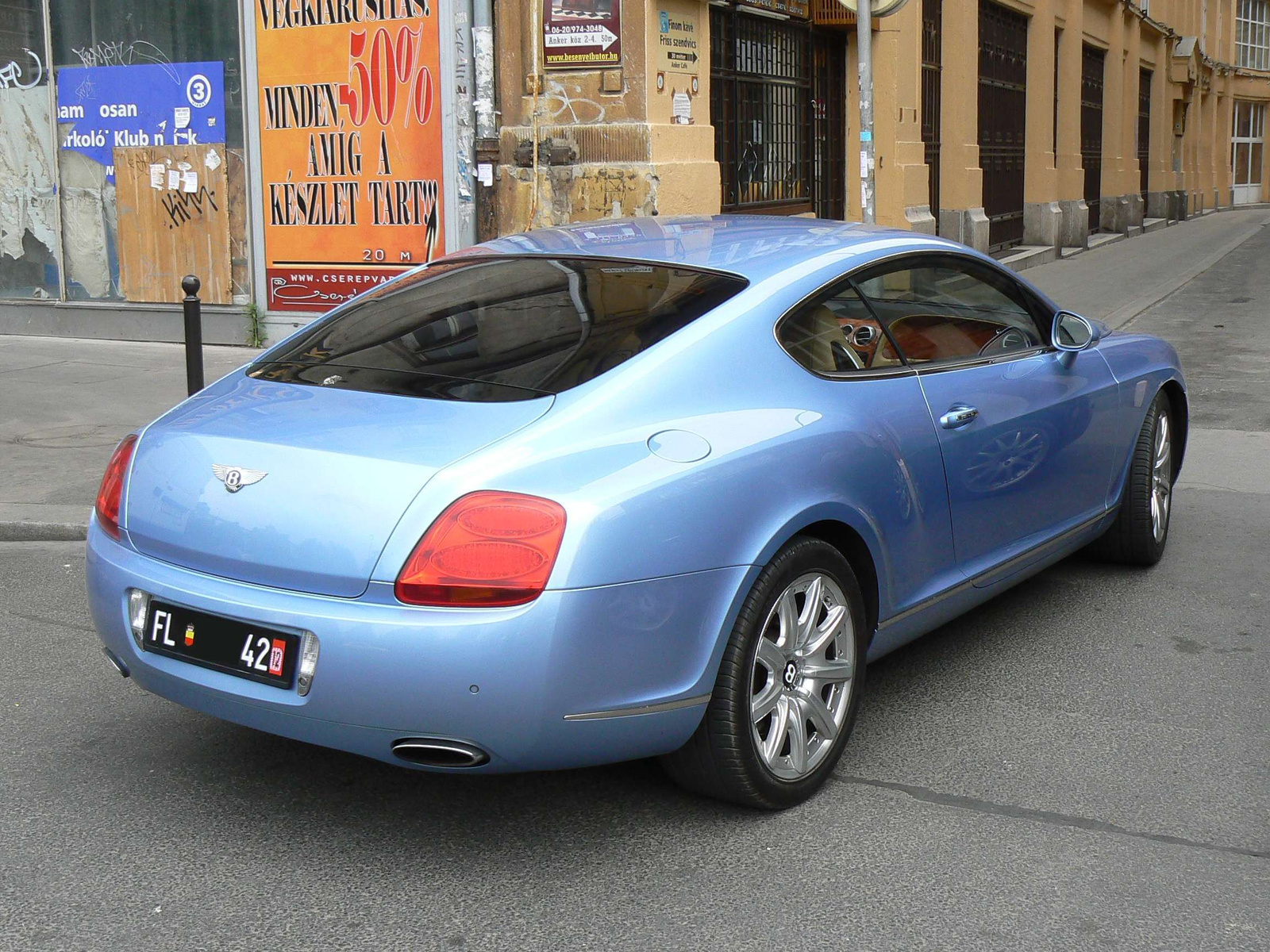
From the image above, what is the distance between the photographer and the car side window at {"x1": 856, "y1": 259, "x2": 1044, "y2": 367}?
4.43 m

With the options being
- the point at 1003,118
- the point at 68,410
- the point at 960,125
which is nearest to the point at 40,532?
the point at 68,410

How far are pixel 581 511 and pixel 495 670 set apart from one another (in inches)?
15.3

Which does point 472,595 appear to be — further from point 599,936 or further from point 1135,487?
point 1135,487

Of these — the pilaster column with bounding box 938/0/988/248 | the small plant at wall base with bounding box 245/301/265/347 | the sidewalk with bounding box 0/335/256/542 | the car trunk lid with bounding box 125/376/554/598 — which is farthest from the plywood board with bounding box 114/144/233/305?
the pilaster column with bounding box 938/0/988/248

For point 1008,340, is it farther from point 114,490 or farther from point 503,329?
point 114,490

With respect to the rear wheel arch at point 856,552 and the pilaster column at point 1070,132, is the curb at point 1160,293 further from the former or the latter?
the rear wheel arch at point 856,552

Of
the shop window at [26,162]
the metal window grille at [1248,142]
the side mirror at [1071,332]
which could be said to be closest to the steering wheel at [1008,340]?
the side mirror at [1071,332]

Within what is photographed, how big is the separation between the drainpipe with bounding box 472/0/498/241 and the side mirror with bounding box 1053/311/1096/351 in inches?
283

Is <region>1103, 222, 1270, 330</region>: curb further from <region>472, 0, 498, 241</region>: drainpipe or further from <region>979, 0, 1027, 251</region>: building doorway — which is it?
<region>472, 0, 498, 241</region>: drainpipe

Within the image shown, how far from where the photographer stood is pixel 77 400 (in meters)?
9.92

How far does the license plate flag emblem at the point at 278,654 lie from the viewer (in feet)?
10.5

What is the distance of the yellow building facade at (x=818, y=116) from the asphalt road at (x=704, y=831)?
7434mm

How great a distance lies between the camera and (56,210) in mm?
13328

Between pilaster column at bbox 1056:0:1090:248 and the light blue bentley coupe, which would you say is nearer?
the light blue bentley coupe
